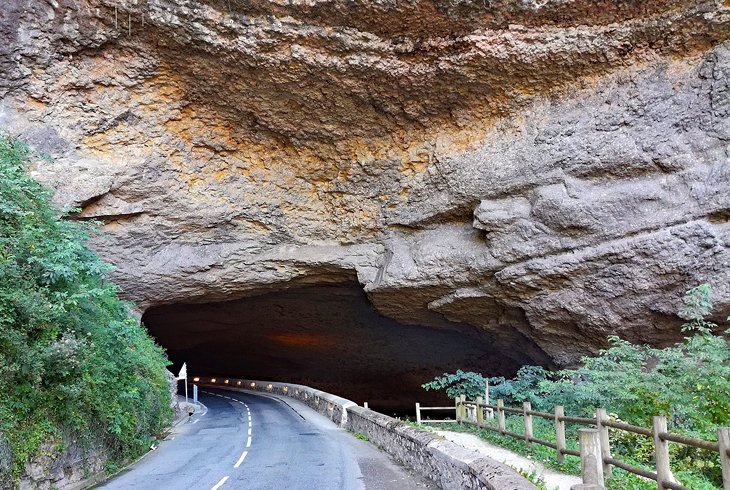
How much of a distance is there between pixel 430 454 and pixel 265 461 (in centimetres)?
374

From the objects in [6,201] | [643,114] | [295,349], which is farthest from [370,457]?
[295,349]

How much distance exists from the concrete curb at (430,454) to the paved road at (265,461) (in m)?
0.25

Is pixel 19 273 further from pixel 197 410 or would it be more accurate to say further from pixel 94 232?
pixel 197 410

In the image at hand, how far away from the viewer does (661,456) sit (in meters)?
5.60

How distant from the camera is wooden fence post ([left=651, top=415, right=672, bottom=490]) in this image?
548cm

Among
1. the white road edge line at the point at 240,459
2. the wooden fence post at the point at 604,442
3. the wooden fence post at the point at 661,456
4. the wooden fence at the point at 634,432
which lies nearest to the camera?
the wooden fence at the point at 634,432

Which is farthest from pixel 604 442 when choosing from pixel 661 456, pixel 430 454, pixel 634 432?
pixel 430 454

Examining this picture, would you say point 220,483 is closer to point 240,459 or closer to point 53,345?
point 240,459

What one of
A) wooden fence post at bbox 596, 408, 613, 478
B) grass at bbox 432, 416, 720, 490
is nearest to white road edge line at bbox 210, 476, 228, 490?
grass at bbox 432, 416, 720, 490

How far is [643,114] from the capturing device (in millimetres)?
13617

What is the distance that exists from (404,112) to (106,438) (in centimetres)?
1021

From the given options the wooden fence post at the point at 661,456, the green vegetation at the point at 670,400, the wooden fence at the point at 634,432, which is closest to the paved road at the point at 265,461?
the wooden fence at the point at 634,432

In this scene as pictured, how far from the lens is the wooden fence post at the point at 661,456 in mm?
5479

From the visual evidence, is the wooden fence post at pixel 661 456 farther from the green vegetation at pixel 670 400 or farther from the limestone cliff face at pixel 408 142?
the limestone cliff face at pixel 408 142
